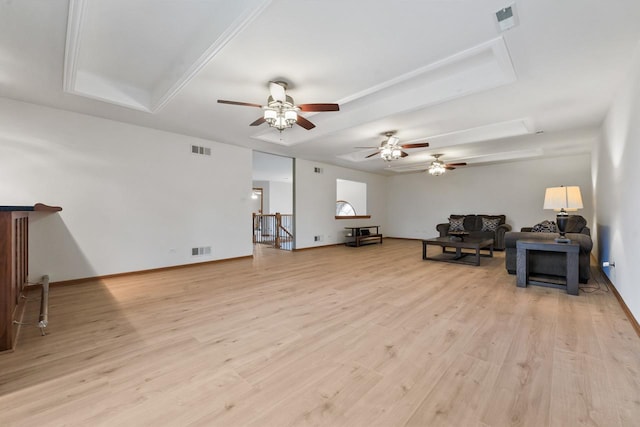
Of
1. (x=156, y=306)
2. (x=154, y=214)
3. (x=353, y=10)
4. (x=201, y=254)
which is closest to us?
(x=353, y=10)

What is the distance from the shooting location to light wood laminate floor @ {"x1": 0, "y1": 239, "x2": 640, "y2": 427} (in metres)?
1.42

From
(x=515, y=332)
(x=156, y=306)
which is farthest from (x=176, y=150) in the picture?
(x=515, y=332)

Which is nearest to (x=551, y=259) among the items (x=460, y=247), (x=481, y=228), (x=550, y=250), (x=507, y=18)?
(x=550, y=250)

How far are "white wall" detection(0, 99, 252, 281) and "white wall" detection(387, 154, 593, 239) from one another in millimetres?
6571

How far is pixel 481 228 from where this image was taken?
766cm

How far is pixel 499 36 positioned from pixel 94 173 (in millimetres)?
5412

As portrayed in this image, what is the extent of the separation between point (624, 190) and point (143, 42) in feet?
17.3

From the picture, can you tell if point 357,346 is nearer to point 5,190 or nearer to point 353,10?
point 353,10

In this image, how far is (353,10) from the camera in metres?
2.03

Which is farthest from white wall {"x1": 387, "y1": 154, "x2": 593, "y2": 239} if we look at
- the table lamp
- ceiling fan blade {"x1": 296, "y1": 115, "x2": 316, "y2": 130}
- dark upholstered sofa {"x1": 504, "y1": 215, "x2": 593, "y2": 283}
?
ceiling fan blade {"x1": 296, "y1": 115, "x2": 316, "y2": 130}

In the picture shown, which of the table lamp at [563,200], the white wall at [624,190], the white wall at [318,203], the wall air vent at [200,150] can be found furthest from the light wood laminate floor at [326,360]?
the white wall at [318,203]

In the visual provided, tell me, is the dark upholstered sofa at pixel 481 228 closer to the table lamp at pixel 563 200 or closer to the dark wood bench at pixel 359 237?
the dark wood bench at pixel 359 237

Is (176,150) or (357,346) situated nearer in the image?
(357,346)

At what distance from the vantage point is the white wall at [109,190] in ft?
12.0
